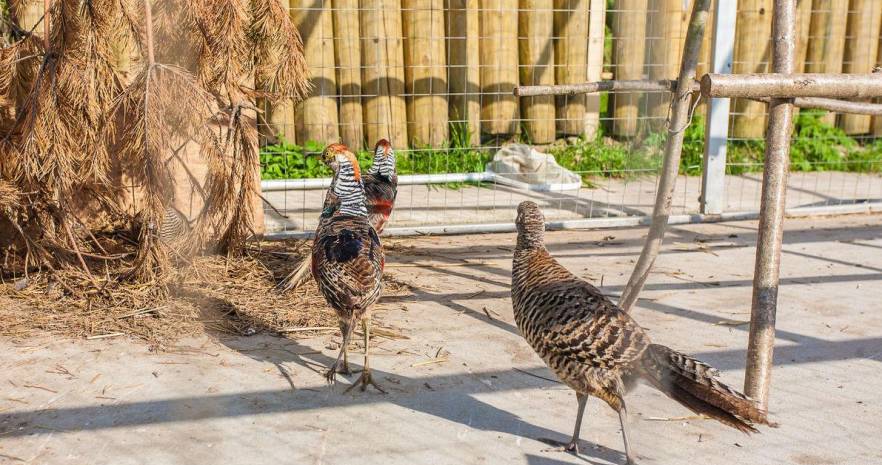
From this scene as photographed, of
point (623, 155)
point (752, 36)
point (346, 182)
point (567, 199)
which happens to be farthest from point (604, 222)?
point (346, 182)

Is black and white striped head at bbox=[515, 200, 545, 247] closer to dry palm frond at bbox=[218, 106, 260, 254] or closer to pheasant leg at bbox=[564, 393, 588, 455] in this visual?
pheasant leg at bbox=[564, 393, 588, 455]

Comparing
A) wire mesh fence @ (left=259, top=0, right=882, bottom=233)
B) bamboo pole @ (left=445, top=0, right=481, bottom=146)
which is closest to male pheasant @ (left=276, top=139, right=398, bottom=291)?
wire mesh fence @ (left=259, top=0, right=882, bottom=233)

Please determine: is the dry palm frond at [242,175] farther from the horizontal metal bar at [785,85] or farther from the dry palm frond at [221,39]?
the horizontal metal bar at [785,85]

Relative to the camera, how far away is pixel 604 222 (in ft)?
25.6

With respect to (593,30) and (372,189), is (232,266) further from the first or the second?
(593,30)

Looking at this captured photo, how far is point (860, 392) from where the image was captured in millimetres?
4586

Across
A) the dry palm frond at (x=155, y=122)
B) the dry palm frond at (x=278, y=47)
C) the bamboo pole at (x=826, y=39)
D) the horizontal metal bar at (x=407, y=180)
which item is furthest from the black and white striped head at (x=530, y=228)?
the bamboo pole at (x=826, y=39)

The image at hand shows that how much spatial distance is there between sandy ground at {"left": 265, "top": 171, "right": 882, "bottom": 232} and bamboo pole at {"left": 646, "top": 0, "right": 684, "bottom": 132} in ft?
3.08

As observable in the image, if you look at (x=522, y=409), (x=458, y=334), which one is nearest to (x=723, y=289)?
(x=458, y=334)

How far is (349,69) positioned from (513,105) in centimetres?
→ 179

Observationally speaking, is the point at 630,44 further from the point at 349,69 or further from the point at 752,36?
the point at 349,69

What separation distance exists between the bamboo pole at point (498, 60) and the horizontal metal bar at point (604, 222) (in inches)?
65.0

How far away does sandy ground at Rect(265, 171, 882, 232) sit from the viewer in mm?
7840

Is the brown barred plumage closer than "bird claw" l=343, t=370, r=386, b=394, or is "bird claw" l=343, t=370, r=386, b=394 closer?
"bird claw" l=343, t=370, r=386, b=394
